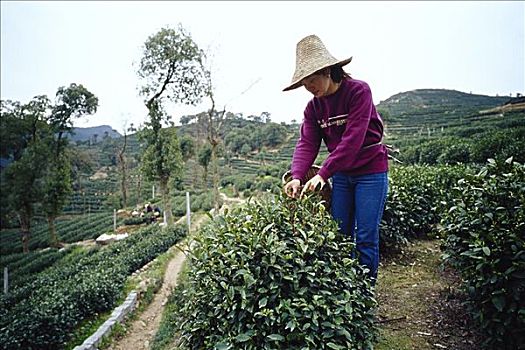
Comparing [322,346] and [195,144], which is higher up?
[195,144]

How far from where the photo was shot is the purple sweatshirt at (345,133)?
1787mm

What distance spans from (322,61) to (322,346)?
4.12 feet

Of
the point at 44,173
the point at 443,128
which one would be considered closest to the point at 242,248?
the point at 443,128

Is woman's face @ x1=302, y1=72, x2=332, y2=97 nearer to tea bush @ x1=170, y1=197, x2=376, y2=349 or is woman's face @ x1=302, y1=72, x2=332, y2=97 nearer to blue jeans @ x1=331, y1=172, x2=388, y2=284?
blue jeans @ x1=331, y1=172, x2=388, y2=284

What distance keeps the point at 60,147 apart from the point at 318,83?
22118 mm

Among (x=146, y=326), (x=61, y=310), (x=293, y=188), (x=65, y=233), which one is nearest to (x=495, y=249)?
(x=293, y=188)

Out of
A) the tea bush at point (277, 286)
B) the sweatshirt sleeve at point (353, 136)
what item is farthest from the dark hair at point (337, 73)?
the tea bush at point (277, 286)

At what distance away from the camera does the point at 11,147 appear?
19.8m

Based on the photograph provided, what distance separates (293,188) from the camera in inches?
73.9

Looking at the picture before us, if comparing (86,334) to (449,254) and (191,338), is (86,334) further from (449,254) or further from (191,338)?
(449,254)

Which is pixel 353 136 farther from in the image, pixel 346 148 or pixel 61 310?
pixel 61 310

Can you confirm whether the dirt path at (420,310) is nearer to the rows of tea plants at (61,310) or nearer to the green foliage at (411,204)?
the green foliage at (411,204)

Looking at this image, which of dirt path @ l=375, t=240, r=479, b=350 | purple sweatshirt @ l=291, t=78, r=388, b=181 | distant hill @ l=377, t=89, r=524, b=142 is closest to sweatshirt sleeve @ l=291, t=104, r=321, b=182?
purple sweatshirt @ l=291, t=78, r=388, b=181

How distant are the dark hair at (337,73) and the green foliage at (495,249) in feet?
A: 3.00
